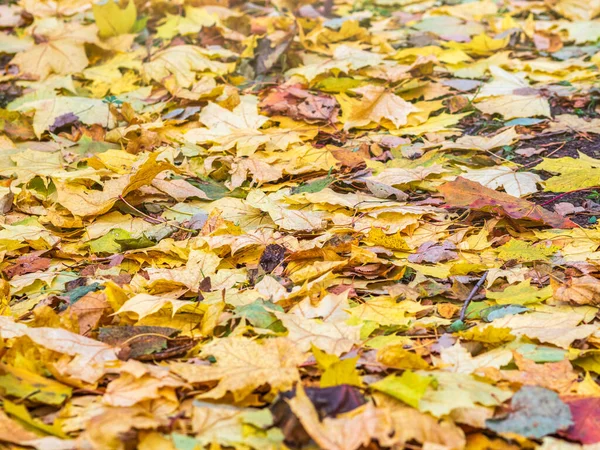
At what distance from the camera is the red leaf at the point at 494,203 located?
193cm

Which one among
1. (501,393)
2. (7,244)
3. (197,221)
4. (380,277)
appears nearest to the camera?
(501,393)

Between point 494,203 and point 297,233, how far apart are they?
1.83 ft

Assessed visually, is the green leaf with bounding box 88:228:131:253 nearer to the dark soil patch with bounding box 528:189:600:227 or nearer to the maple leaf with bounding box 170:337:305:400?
the maple leaf with bounding box 170:337:305:400

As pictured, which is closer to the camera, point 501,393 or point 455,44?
point 501,393

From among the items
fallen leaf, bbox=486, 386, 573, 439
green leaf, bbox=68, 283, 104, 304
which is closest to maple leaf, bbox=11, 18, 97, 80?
green leaf, bbox=68, 283, 104, 304

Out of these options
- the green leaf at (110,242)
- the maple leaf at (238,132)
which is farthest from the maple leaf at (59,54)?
the green leaf at (110,242)

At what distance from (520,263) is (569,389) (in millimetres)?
523

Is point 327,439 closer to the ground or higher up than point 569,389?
higher up

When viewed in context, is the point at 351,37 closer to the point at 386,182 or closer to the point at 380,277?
the point at 386,182

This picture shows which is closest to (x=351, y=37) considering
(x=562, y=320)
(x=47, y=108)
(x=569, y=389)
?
(x=47, y=108)

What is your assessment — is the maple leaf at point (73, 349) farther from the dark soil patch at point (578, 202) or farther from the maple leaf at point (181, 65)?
the maple leaf at point (181, 65)

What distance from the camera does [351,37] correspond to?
3582mm

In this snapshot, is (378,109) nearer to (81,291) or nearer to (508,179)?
(508,179)

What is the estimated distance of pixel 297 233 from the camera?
194cm
